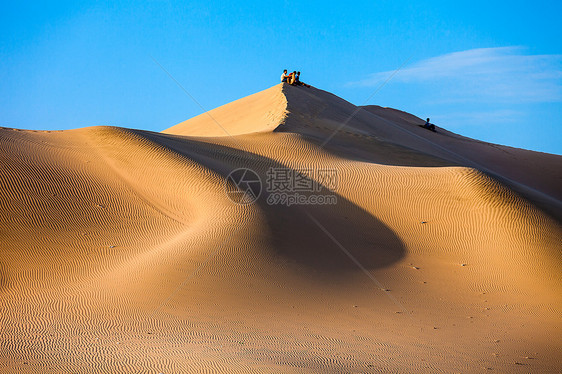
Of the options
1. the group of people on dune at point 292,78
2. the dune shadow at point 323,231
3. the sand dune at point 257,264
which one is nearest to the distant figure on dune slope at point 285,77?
the group of people on dune at point 292,78

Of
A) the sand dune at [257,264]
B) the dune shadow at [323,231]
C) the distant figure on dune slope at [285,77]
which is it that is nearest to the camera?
the sand dune at [257,264]

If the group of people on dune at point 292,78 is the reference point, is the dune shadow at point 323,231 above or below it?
below

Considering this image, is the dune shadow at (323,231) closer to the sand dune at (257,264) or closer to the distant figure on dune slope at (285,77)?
the sand dune at (257,264)

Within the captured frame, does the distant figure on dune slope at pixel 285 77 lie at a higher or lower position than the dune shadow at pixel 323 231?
higher

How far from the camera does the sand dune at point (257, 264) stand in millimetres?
6477

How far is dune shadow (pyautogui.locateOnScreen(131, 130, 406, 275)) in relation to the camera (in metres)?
10.4

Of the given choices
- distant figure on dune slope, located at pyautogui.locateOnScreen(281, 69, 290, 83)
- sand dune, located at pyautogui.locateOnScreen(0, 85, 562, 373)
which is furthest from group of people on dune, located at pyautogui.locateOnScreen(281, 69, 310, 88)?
sand dune, located at pyautogui.locateOnScreen(0, 85, 562, 373)

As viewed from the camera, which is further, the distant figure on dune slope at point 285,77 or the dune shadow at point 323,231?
the distant figure on dune slope at point 285,77

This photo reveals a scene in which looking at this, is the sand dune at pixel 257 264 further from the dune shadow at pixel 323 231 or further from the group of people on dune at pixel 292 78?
the group of people on dune at pixel 292 78

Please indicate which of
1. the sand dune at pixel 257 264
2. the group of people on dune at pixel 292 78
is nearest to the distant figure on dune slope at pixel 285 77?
the group of people on dune at pixel 292 78

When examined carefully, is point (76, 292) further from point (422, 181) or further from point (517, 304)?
point (422, 181)

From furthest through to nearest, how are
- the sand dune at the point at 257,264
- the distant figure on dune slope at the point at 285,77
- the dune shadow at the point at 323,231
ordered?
the distant figure on dune slope at the point at 285,77
the dune shadow at the point at 323,231
the sand dune at the point at 257,264

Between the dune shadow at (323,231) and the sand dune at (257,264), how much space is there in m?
0.05

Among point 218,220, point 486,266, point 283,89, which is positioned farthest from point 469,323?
point 283,89
